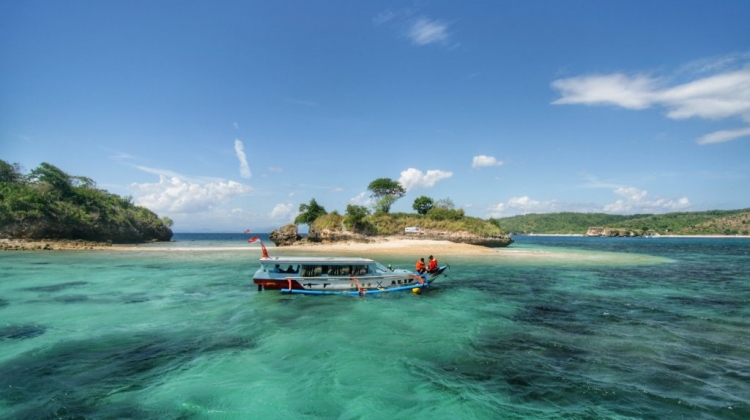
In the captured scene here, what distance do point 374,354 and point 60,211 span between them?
74.3m

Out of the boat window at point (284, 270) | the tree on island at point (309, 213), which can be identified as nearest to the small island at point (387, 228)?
the tree on island at point (309, 213)

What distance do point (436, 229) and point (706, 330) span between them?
5768 cm

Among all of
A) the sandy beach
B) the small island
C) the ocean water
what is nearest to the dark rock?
the small island

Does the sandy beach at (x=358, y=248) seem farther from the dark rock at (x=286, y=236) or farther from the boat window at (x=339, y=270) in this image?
the boat window at (x=339, y=270)

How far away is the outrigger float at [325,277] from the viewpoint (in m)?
23.5

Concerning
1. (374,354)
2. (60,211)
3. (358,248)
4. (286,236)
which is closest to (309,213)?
(286,236)

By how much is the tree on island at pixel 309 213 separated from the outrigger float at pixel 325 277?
179 feet

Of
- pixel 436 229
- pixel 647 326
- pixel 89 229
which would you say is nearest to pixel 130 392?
pixel 647 326

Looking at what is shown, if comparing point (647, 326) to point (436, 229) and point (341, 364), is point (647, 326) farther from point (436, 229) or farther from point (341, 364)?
point (436, 229)

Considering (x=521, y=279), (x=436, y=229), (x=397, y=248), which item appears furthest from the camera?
(x=436, y=229)

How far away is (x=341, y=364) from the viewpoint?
1176 centimetres

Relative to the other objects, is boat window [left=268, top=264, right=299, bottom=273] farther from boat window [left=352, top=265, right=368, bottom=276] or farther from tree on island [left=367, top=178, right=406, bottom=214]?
tree on island [left=367, top=178, right=406, bottom=214]

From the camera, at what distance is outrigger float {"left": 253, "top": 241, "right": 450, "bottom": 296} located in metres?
23.5

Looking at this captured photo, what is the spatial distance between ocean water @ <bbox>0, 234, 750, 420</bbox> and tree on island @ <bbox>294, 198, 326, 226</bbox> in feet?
181
